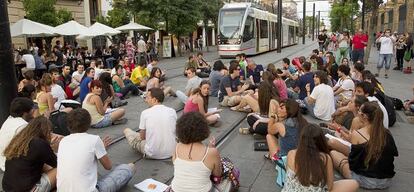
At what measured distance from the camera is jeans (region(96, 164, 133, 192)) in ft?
15.0

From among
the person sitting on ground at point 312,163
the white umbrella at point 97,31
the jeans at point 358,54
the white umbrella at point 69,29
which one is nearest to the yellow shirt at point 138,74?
the white umbrella at point 69,29

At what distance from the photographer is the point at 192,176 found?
3.93 meters

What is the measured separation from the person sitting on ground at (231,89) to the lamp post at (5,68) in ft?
17.6

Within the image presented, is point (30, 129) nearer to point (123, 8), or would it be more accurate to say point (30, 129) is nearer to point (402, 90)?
point (402, 90)

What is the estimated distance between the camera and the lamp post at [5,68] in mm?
5789

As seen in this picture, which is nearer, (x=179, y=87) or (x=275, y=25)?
(x=179, y=87)

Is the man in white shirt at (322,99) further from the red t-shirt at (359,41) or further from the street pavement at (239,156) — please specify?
the red t-shirt at (359,41)

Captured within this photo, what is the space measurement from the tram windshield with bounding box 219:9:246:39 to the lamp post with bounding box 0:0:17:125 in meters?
19.8

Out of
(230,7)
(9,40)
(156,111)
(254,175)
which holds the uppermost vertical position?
(230,7)

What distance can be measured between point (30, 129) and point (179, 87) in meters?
9.85

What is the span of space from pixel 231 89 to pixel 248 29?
15.4 metres

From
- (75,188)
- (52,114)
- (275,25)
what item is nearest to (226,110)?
(52,114)

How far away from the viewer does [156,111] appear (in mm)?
5812

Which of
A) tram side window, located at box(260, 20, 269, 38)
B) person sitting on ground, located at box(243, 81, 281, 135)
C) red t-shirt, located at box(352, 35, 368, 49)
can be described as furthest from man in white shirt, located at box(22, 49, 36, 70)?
tram side window, located at box(260, 20, 269, 38)
